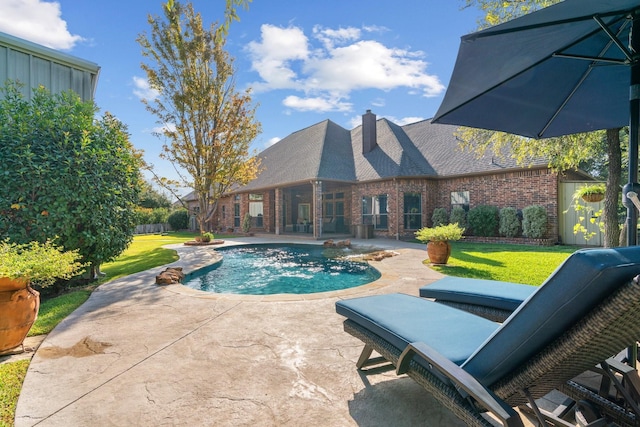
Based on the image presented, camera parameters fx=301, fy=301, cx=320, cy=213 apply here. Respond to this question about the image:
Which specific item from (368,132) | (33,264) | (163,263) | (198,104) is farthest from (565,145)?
(198,104)

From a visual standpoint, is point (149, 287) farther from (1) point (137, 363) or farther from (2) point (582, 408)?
(2) point (582, 408)

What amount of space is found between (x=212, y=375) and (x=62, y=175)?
4.78 m

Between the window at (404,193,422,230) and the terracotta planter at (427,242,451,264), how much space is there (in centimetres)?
817

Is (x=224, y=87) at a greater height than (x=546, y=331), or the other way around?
(x=224, y=87)

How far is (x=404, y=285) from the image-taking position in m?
5.64

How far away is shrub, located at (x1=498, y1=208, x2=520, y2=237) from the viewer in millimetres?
12992

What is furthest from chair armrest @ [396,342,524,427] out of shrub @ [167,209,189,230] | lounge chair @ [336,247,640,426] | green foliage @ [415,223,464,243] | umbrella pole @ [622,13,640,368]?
shrub @ [167,209,189,230]

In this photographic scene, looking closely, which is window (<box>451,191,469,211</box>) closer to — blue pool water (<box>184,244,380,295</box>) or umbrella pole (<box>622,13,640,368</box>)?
blue pool water (<box>184,244,380,295</box>)

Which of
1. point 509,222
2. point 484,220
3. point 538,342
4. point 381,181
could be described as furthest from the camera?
point 381,181

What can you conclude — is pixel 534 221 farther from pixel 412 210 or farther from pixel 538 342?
pixel 538 342

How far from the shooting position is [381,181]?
54.9ft

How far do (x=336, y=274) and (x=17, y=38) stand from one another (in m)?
8.88

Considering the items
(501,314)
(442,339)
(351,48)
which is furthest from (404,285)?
(351,48)

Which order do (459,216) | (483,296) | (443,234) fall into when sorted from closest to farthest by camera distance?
(483,296) → (443,234) → (459,216)
